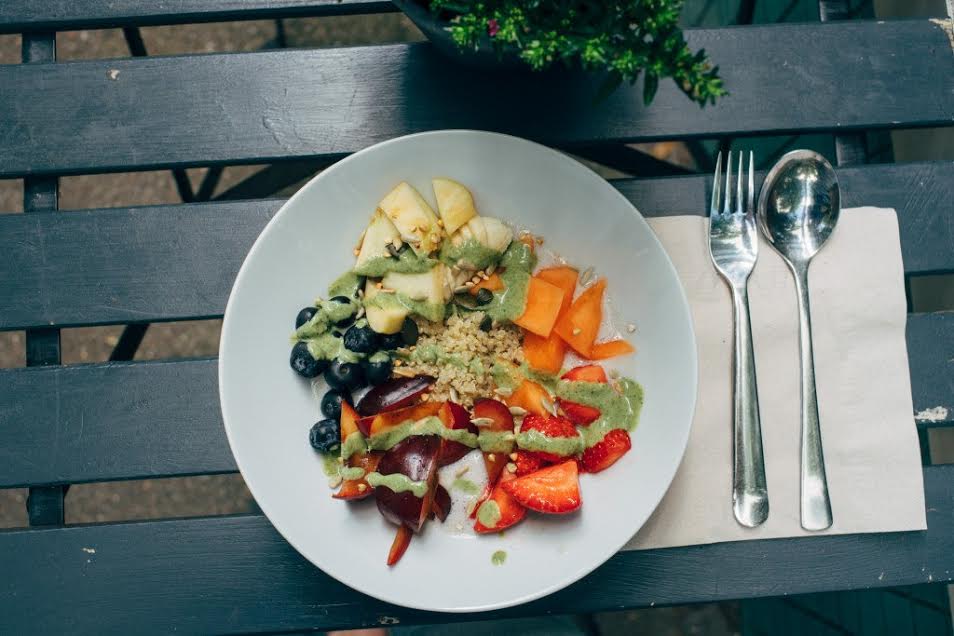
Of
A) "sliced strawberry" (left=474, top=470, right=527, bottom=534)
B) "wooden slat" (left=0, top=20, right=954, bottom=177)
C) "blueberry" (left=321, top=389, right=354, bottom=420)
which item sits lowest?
"sliced strawberry" (left=474, top=470, right=527, bottom=534)

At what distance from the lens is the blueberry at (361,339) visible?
1005 millimetres

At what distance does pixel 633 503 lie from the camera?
1010 millimetres

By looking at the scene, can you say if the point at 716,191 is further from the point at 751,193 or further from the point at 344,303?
the point at 344,303

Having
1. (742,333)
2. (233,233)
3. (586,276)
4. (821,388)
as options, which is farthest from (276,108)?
(821,388)

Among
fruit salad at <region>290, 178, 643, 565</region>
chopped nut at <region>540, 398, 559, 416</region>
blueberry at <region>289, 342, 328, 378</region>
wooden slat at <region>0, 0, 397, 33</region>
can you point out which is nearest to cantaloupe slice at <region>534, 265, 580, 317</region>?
fruit salad at <region>290, 178, 643, 565</region>

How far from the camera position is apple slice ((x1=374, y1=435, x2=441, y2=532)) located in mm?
980

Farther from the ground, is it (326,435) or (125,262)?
(125,262)

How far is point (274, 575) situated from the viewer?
1.09m

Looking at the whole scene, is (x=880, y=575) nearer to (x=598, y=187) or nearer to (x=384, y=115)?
(x=598, y=187)

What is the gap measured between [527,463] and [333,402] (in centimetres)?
28

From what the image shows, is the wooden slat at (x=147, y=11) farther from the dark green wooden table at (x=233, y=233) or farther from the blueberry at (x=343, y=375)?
the blueberry at (x=343, y=375)

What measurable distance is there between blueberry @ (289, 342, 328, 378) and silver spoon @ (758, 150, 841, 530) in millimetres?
694

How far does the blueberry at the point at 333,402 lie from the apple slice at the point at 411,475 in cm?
9

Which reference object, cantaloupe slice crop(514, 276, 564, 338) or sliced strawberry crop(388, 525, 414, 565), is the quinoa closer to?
cantaloupe slice crop(514, 276, 564, 338)
